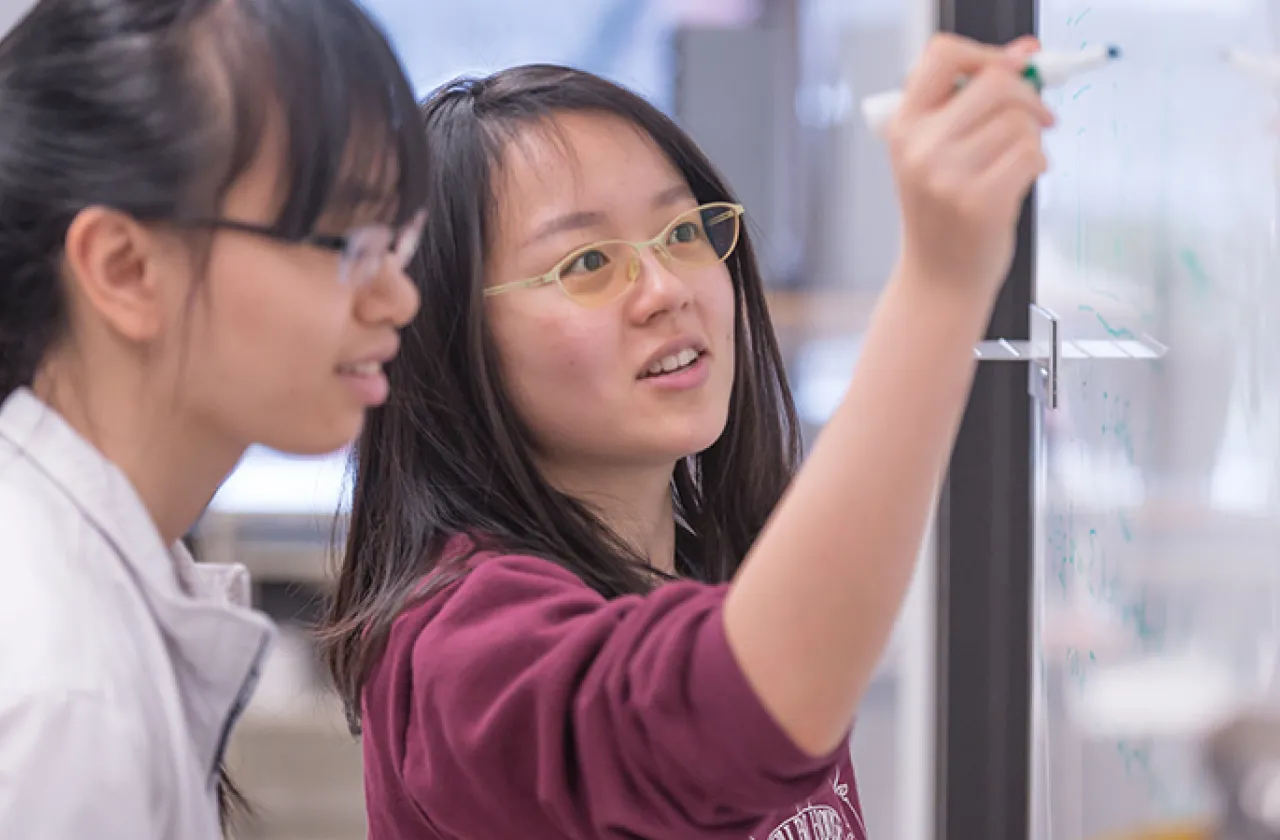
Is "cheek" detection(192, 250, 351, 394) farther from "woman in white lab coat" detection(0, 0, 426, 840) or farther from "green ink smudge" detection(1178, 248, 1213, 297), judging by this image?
"green ink smudge" detection(1178, 248, 1213, 297)

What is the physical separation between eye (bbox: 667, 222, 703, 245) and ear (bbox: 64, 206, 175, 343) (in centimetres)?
37

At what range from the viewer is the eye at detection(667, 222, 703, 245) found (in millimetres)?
988

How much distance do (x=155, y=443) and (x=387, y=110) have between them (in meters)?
0.20

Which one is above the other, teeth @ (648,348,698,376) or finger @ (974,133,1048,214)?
finger @ (974,133,1048,214)

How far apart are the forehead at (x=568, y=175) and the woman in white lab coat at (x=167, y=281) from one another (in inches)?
7.8

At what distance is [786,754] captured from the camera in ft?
2.07

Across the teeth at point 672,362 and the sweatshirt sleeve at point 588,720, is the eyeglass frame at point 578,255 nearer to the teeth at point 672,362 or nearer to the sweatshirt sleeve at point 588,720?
the teeth at point 672,362

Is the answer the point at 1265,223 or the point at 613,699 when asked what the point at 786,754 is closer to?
the point at 613,699

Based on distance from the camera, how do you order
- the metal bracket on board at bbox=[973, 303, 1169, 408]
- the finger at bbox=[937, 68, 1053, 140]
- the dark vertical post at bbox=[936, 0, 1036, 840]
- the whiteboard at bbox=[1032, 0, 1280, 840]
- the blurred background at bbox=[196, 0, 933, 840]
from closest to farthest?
the finger at bbox=[937, 68, 1053, 140] < the whiteboard at bbox=[1032, 0, 1280, 840] < the metal bracket on board at bbox=[973, 303, 1169, 408] < the dark vertical post at bbox=[936, 0, 1036, 840] < the blurred background at bbox=[196, 0, 933, 840]

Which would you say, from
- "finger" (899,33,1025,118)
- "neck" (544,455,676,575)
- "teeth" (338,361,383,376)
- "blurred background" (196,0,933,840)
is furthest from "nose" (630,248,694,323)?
"blurred background" (196,0,933,840)

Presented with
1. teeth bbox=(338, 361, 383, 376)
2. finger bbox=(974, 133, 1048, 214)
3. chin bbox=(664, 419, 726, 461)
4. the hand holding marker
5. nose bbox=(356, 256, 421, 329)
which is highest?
the hand holding marker

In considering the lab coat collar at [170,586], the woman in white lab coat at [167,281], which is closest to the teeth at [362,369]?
the woman in white lab coat at [167,281]

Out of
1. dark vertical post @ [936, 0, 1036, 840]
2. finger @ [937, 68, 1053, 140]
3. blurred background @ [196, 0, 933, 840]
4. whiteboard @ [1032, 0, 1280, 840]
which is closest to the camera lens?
finger @ [937, 68, 1053, 140]

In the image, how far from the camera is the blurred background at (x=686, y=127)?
258cm
